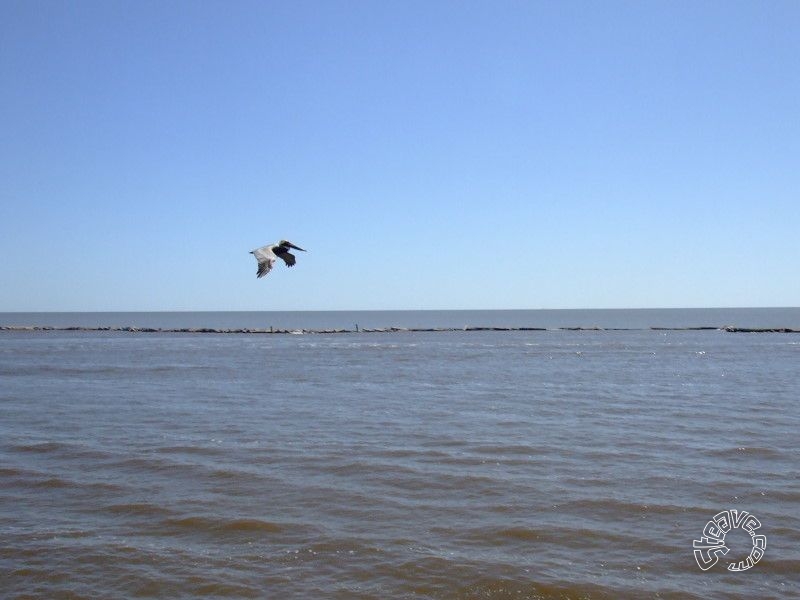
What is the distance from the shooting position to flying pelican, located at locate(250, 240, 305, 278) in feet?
22.8

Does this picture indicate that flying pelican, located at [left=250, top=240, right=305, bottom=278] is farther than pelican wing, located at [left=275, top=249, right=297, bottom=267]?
No

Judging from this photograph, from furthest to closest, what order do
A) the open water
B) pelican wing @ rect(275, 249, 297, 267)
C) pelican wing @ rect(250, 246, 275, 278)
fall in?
the open water, pelican wing @ rect(275, 249, 297, 267), pelican wing @ rect(250, 246, 275, 278)

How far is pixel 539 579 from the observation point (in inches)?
295

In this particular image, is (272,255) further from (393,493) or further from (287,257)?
(393,493)

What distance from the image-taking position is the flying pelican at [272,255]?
6.95 m

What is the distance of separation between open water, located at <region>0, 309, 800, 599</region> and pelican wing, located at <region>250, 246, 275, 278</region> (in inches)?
136

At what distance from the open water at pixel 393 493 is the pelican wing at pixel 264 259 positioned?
345 centimetres

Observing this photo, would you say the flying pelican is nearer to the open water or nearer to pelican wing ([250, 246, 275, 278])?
pelican wing ([250, 246, 275, 278])

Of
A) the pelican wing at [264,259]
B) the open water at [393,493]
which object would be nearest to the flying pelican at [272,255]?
the pelican wing at [264,259]

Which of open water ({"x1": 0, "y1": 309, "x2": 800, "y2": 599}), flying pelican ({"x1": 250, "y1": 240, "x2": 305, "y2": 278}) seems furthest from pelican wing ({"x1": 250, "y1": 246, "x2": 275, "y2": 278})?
open water ({"x1": 0, "y1": 309, "x2": 800, "y2": 599})

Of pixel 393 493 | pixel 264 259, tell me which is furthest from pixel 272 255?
pixel 393 493

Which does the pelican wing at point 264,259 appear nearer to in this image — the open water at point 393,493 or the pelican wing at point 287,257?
the pelican wing at point 287,257

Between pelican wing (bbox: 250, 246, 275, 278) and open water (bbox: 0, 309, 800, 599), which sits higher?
pelican wing (bbox: 250, 246, 275, 278)

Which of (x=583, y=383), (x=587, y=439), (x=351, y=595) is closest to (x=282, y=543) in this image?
(x=351, y=595)
